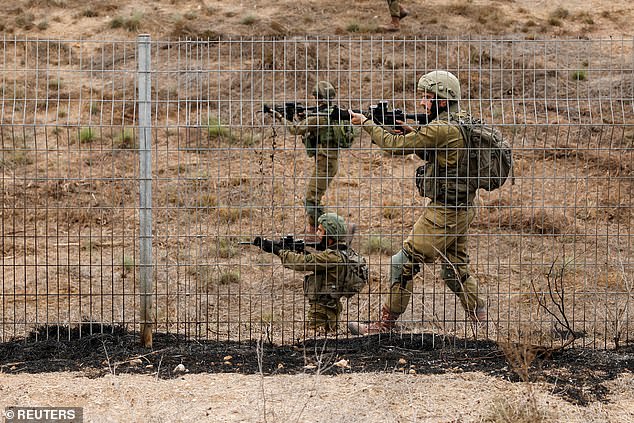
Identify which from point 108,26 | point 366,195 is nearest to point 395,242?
point 366,195

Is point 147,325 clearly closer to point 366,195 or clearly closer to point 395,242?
point 395,242

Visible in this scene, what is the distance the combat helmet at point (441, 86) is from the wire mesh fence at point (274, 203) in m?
0.25

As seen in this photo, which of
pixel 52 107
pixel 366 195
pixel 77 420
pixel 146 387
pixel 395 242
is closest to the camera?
pixel 77 420

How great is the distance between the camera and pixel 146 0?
23359mm

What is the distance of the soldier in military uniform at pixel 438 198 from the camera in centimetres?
714

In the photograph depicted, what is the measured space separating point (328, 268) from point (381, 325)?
2.01 ft

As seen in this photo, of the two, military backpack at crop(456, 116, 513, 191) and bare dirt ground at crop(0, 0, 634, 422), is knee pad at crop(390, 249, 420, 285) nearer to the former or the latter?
bare dirt ground at crop(0, 0, 634, 422)

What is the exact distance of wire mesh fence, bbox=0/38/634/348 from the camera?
726 cm

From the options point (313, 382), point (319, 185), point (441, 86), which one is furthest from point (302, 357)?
point (319, 185)

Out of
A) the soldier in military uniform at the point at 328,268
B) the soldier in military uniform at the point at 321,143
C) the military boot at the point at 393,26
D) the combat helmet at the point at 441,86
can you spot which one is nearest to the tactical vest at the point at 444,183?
the combat helmet at the point at 441,86

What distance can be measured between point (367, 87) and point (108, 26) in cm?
662

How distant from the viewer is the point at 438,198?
744 cm

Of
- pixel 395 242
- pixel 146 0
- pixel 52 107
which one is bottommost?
pixel 395 242

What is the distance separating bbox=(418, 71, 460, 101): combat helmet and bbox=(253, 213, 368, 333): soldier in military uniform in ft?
4.16
